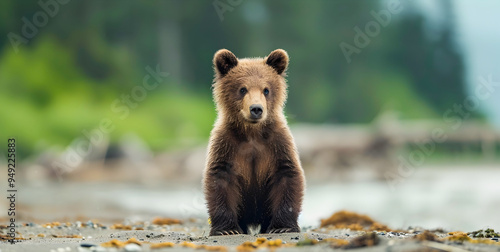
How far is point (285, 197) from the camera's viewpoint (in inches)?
201

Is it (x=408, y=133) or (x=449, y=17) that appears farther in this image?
(x=449, y=17)

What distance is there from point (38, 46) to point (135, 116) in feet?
17.6

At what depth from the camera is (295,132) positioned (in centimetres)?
2056

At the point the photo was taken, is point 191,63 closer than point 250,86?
No

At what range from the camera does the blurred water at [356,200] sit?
11281mm

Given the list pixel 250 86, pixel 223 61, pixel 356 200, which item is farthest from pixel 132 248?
pixel 356 200

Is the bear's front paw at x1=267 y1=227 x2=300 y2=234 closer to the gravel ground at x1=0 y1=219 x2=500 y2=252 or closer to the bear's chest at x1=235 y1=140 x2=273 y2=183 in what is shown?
the gravel ground at x1=0 y1=219 x2=500 y2=252

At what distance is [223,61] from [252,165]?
2.93 ft

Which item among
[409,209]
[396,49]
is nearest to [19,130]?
[409,209]

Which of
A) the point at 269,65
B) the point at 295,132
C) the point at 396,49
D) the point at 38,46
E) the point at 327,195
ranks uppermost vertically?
the point at 396,49

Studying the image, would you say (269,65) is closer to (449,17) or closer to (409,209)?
(409,209)

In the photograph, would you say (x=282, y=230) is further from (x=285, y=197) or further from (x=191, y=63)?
(x=191, y=63)

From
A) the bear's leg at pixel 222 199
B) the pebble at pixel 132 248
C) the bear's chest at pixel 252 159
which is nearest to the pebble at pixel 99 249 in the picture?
the pebble at pixel 132 248

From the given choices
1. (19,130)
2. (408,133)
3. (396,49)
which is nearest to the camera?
(408,133)
